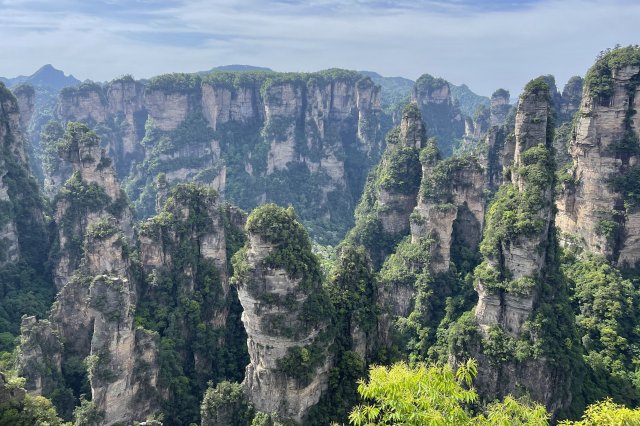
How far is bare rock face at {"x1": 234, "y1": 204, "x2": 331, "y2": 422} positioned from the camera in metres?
30.4

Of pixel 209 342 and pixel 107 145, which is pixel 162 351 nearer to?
pixel 209 342

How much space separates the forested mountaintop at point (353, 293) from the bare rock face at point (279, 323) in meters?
0.11

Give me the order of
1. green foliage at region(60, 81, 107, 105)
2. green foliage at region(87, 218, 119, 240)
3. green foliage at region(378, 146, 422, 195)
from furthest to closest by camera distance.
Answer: green foliage at region(60, 81, 107, 105) < green foliage at region(378, 146, 422, 195) < green foliage at region(87, 218, 119, 240)

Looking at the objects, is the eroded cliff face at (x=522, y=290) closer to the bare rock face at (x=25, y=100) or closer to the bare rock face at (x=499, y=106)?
the bare rock face at (x=25, y=100)

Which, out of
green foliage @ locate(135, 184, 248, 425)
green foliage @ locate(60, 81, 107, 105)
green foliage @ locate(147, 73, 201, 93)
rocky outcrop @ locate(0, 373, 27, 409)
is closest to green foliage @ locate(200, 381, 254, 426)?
green foliage @ locate(135, 184, 248, 425)

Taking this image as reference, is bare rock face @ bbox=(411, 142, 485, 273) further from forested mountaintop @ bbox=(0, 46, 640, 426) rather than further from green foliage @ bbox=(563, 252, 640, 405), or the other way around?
green foliage @ bbox=(563, 252, 640, 405)

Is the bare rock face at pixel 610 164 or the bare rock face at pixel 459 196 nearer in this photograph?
the bare rock face at pixel 610 164

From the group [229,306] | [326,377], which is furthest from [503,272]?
[229,306]

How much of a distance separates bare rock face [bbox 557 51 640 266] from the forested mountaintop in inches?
5.7

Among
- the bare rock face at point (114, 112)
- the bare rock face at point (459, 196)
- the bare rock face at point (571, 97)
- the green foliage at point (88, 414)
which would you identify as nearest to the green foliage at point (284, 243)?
the green foliage at point (88, 414)

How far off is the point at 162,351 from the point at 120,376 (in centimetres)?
380

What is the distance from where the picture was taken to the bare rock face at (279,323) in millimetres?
30391

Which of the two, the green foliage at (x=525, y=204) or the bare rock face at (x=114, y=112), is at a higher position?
the bare rock face at (x=114, y=112)

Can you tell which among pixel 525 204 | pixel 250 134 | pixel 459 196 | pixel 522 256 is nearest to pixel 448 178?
pixel 459 196
